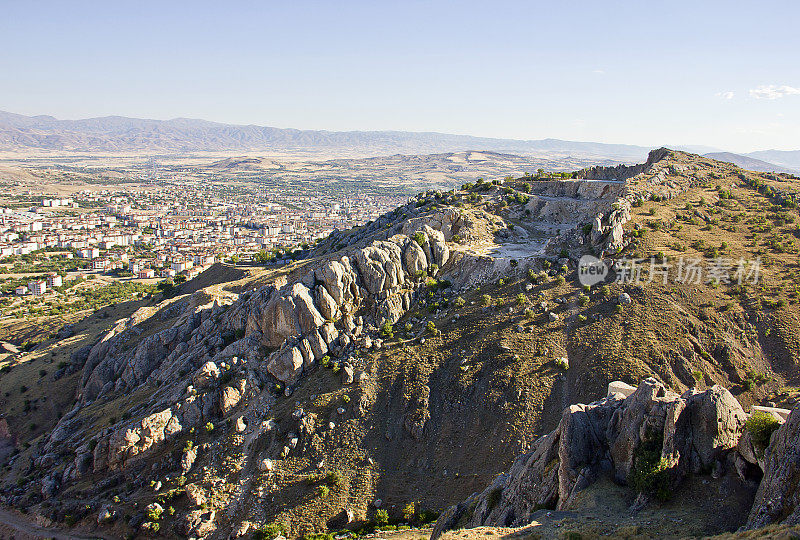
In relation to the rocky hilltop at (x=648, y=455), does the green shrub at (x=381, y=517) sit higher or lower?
lower

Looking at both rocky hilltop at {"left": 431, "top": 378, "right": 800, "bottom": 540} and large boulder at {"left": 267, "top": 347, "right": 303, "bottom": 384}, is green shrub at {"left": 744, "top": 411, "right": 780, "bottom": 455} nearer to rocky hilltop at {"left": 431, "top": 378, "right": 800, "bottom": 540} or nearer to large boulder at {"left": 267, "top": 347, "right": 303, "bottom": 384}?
rocky hilltop at {"left": 431, "top": 378, "right": 800, "bottom": 540}

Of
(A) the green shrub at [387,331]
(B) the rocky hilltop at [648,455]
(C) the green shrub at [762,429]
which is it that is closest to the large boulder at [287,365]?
(A) the green shrub at [387,331]

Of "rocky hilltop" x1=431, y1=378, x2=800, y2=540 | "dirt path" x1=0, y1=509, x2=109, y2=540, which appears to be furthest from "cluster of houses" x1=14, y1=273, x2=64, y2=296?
"rocky hilltop" x1=431, y1=378, x2=800, y2=540

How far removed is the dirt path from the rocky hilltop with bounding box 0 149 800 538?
34.1 inches

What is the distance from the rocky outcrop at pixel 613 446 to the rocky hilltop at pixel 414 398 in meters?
0.10

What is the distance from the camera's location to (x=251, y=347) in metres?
47.1

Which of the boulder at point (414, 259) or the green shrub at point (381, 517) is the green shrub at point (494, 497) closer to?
the green shrub at point (381, 517)

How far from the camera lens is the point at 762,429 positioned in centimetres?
2078

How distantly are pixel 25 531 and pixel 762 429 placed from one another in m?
50.6

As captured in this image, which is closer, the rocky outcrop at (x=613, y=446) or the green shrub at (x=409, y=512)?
the rocky outcrop at (x=613, y=446)

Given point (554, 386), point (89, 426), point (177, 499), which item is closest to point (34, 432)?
point (89, 426)

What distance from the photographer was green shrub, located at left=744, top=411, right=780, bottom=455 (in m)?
20.6

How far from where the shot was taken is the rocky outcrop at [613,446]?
74.8 ft

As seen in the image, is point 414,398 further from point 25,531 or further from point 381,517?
point 25,531
